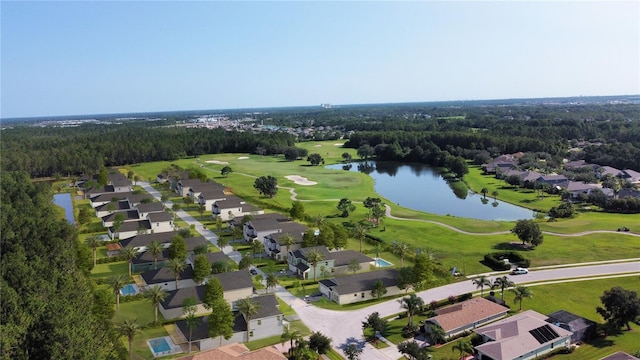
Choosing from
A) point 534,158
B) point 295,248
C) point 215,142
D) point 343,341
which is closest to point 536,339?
point 343,341

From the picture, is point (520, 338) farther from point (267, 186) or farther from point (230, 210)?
point (267, 186)

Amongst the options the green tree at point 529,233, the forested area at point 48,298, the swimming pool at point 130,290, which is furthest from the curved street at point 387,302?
the forested area at point 48,298

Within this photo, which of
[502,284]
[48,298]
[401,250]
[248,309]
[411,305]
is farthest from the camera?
[401,250]

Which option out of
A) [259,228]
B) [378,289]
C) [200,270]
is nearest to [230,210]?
[259,228]

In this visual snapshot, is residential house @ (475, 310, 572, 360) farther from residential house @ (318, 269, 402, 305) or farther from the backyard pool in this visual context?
the backyard pool

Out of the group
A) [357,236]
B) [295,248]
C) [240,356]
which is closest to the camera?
[240,356]

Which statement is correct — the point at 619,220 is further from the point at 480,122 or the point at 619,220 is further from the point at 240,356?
the point at 480,122
